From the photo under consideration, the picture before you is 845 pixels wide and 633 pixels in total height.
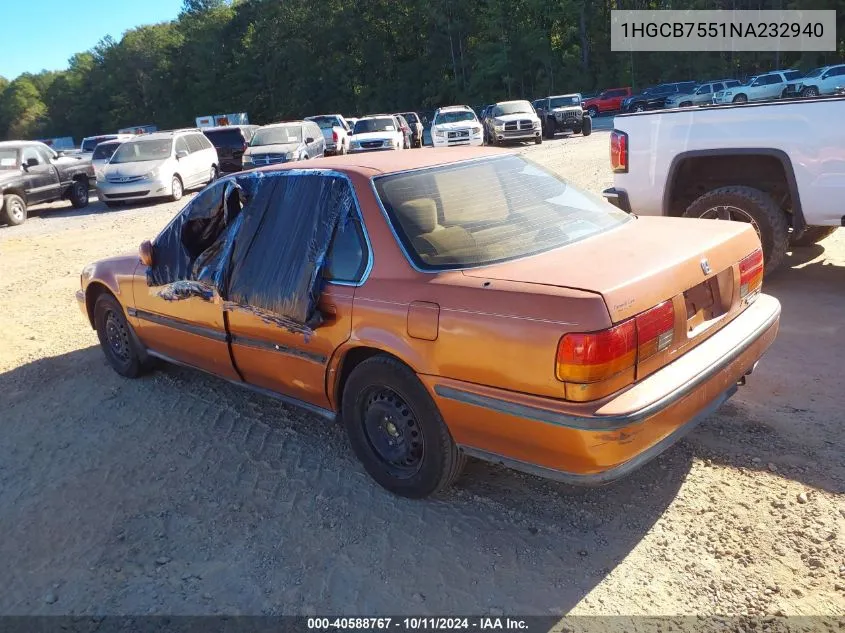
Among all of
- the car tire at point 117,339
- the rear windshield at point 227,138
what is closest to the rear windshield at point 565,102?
the rear windshield at point 227,138

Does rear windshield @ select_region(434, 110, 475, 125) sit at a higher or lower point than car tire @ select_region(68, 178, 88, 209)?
higher

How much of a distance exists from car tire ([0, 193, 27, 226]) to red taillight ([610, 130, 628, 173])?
14.4 meters

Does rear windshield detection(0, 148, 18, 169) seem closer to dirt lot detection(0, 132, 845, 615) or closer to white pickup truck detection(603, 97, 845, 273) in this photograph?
dirt lot detection(0, 132, 845, 615)

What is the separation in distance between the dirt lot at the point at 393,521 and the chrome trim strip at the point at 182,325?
23.5 inches

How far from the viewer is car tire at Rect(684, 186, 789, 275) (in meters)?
5.90

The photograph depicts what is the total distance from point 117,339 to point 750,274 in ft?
15.3

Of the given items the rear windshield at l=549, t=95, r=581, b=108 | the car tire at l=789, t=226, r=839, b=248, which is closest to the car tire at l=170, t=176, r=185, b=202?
the car tire at l=789, t=226, r=839, b=248

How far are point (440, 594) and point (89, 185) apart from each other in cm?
1920

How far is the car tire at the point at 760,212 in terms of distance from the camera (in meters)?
5.90

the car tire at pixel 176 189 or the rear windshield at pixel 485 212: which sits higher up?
the rear windshield at pixel 485 212

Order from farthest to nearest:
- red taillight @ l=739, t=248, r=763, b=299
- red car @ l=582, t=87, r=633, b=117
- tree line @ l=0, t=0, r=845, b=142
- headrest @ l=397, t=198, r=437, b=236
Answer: tree line @ l=0, t=0, r=845, b=142 → red car @ l=582, t=87, r=633, b=117 → red taillight @ l=739, t=248, r=763, b=299 → headrest @ l=397, t=198, r=437, b=236

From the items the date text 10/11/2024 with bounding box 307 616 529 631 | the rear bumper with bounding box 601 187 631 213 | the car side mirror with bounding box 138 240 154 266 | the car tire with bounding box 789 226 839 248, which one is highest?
the car side mirror with bounding box 138 240 154 266

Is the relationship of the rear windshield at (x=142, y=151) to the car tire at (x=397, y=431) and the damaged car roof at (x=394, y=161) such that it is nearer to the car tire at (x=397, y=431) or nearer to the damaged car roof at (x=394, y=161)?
the damaged car roof at (x=394, y=161)

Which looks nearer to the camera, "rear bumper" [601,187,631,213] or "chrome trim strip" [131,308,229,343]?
"chrome trim strip" [131,308,229,343]
